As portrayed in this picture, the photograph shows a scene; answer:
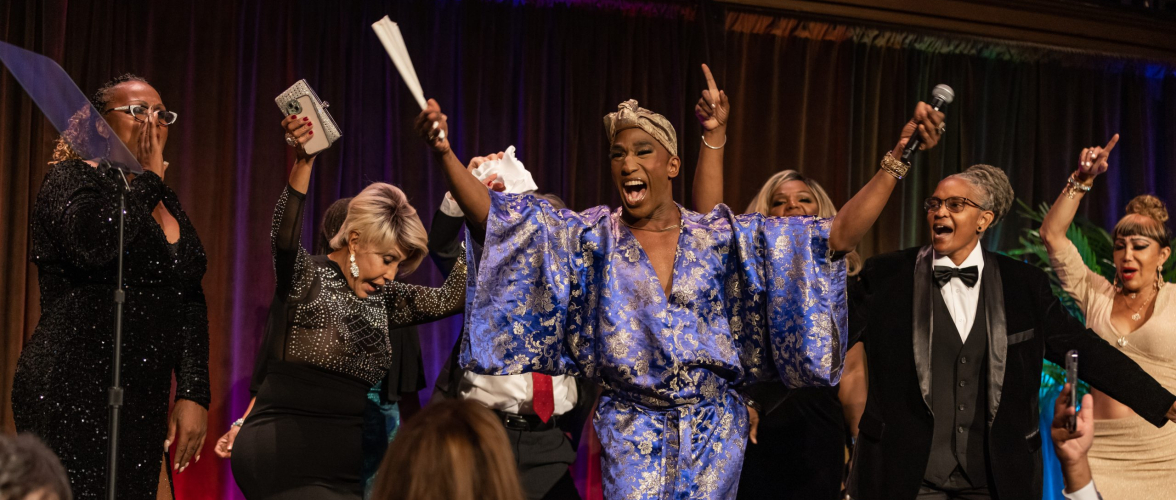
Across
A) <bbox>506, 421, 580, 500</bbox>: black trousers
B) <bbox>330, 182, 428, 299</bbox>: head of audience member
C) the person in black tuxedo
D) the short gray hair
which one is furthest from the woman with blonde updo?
<bbox>330, 182, 428, 299</bbox>: head of audience member

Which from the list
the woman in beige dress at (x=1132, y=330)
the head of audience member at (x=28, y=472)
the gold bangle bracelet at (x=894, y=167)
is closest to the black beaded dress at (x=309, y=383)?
the gold bangle bracelet at (x=894, y=167)

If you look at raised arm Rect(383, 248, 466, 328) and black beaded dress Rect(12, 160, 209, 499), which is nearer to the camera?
black beaded dress Rect(12, 160, 209, 499)

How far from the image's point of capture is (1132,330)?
417 centimetres

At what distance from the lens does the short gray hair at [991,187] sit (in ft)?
10.9

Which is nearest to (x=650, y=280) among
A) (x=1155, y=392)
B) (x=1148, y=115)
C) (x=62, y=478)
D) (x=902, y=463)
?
(x=902, y=463)

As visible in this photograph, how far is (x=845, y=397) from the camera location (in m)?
3.73

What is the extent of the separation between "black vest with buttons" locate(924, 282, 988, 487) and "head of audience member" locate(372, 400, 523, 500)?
196 cm

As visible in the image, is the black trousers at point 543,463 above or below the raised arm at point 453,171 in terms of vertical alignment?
below

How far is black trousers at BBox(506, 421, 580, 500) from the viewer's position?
348cm

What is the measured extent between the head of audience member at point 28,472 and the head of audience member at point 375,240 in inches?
76.7

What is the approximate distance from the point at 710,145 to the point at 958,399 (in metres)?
1.09

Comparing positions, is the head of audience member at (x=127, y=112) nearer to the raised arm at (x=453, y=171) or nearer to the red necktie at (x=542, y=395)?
the raised arm at (x=453, y=171)

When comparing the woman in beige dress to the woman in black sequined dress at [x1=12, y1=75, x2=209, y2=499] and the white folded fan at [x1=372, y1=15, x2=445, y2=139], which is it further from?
the woman in black sequined dress at [x1=12, y1=75, x2=209, y2=499]

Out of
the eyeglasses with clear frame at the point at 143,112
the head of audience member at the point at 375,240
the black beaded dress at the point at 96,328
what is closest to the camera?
the black beaded dress at the point at 96,328
